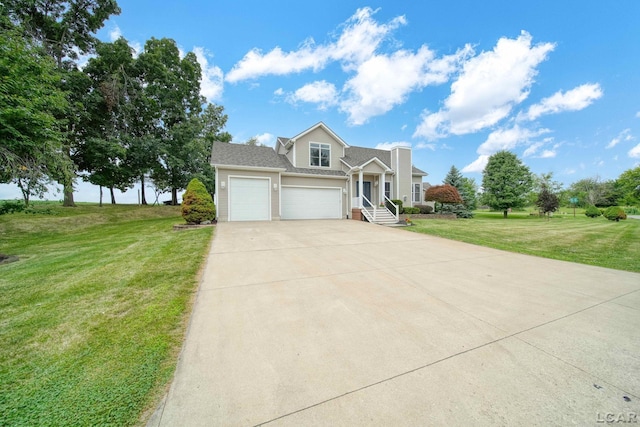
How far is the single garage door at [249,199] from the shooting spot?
13.7 m

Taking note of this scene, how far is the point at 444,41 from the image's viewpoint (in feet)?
48.1

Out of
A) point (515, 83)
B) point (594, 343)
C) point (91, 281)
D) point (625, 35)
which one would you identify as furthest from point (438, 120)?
point (91, 281)

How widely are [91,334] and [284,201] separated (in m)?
12.9

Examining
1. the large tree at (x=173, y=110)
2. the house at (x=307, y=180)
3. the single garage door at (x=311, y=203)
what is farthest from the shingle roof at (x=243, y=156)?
the large tree at (x=173, y=110)

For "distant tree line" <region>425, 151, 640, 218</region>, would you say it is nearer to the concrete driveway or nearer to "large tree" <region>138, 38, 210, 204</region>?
the concrete driveway

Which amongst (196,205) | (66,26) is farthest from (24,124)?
(66,26)

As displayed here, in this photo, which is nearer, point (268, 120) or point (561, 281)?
point (561, 281)

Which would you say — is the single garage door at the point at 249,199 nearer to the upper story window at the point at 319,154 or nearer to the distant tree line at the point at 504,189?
the upper story window at the point at 319,154

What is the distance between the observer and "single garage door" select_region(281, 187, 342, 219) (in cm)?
1556

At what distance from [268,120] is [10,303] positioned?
20794 mm

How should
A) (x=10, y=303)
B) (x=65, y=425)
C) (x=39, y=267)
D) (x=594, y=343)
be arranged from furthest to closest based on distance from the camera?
(x=39, y=267) → (x=10, y=303) → (x=594, y=343) → (x=65, y=425)

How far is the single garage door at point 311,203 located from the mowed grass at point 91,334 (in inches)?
369

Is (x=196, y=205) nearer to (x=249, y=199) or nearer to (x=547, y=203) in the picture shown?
(x=249, y=199)

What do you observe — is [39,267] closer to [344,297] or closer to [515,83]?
[344,297]
